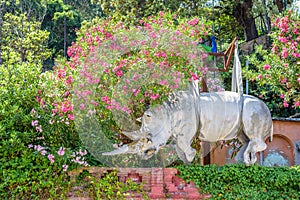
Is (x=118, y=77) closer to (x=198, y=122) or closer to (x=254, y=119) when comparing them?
(x=198, y=122)

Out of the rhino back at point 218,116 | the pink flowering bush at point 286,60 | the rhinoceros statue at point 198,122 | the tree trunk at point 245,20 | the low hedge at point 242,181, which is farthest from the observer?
the tree trunk at point 245,20

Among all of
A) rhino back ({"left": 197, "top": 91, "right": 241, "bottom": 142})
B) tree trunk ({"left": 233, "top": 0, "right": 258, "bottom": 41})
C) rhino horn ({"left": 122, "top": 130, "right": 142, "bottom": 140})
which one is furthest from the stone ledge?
tree trunk ({"left": 233, "top": 0, "right": 258, "bottom": 41})

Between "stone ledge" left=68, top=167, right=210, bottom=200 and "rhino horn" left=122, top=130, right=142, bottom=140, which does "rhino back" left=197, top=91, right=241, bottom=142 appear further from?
"rhino horn" left=122, top=130, right=142, bottom=140

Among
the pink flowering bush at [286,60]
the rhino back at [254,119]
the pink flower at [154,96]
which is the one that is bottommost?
the rhino back at [254,119]

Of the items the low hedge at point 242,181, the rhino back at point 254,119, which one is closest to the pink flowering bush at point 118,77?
the rhino back at point 254,119

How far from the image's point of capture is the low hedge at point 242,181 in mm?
4281

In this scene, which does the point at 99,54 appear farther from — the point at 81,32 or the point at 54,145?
the point at 54,145

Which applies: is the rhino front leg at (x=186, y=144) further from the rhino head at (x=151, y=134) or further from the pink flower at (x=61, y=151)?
the pink flower at (x=61, y=151)

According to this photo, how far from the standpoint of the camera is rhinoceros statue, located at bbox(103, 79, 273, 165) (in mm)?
4391

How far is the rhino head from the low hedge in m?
0.39

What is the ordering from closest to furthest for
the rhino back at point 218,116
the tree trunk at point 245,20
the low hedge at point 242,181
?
the low hedge at point 242,181 < the rhino back at point 218,116 < the tree trunk at point 245,20

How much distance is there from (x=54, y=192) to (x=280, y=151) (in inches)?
214

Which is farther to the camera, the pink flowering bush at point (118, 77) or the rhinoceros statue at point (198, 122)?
the pink flowering bush at point (118, 77)

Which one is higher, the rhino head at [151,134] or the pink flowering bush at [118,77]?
the pink flowering bush at [118,77]
